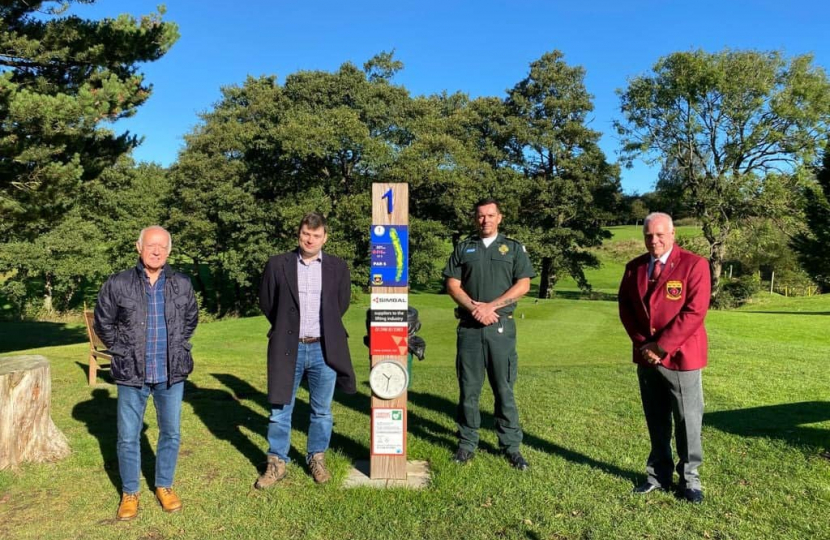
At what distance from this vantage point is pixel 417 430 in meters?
5.57

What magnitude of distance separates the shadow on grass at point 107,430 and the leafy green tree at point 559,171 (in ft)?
81.4

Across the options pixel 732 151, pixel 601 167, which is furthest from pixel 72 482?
pixel 732 151

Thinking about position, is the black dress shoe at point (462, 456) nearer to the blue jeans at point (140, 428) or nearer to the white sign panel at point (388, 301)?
the white sign panel at point (388, 301)

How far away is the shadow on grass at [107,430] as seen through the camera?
4375 millimetres

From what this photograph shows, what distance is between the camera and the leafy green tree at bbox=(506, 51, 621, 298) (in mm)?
29859

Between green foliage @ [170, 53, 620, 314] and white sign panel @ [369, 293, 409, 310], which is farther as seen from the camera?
green foliage @ [170, 53, 620, 314]

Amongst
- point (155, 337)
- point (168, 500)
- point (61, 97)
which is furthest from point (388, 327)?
point (61, 97)

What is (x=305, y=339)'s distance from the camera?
4.15 metres

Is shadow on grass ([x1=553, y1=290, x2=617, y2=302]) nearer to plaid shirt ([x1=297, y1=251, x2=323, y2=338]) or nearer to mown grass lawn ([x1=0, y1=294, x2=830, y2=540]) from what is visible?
mown grass lawn ([x1=0, y1=294, x2=830, y2=540])

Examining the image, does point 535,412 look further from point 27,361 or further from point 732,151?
point 732,151

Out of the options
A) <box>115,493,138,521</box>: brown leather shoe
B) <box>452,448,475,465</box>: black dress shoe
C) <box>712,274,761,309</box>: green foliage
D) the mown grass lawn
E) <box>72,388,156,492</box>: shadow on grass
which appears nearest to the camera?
the mown grass lawn

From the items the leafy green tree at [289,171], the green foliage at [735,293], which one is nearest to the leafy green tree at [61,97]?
the leafy green tree at [289,171]

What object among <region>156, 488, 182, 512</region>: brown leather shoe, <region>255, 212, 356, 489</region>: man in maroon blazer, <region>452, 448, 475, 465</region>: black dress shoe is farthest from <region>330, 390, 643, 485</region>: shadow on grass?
<region>156, 488, 182, 512</region>: brown leather shoe

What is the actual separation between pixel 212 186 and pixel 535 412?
25.3 metres
